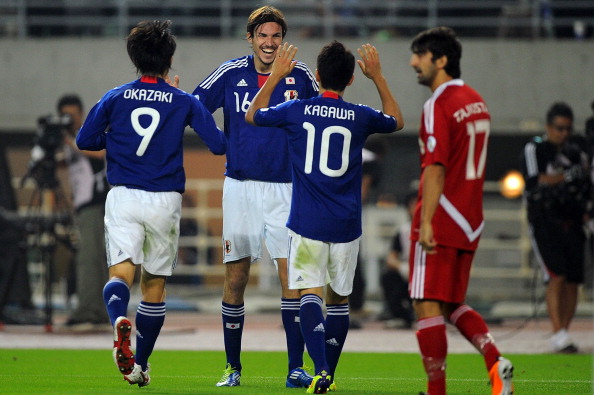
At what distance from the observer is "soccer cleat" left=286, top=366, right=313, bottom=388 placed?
24.1ft

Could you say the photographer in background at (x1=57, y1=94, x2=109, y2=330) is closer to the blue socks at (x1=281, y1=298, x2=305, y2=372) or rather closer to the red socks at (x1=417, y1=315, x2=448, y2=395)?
the blue socks at (x1=281, y1=298, x2=305, y2=372)

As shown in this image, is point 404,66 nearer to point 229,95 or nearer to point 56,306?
point 56,306

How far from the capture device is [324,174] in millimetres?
7102

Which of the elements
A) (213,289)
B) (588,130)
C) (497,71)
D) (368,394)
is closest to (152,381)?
(368,394)

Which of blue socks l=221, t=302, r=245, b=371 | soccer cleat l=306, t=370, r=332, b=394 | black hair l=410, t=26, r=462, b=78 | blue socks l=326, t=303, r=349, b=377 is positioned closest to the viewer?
black hair l=410, t=26, r=462, b=78

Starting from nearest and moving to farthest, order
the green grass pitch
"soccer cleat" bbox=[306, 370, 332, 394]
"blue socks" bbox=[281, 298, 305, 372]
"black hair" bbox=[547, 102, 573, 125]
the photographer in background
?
"soccer cleat" bbox=[306, 370, 332, 394]
the green grass pitch
"blue socks" bbox=[281, 298, 305, 372]
"black hair" bbox=[547, 102, 573, 125]
the photographer in background

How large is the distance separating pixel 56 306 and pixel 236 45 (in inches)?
240

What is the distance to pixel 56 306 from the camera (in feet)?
59.9

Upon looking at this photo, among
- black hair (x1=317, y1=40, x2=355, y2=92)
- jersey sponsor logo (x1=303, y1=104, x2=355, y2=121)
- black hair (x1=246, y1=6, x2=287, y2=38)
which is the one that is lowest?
jersey sponsor logo (x1=303, y1=104, x2=355, y2=121)

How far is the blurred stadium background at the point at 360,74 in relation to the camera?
21.1m

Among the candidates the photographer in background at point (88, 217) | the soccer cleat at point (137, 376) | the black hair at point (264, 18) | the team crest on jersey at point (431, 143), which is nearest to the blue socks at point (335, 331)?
the soccer cleat at point (137, 376)

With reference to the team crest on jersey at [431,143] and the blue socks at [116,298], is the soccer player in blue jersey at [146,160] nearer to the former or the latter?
the blue socks at [116,298]

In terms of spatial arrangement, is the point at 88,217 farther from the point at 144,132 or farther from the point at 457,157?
the point at 457,157

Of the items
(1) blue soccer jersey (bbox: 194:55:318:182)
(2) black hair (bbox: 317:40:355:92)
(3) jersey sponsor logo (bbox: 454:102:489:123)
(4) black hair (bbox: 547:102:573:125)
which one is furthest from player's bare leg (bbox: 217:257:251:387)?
(4) black hair (bbox: 547:102:573:125)
